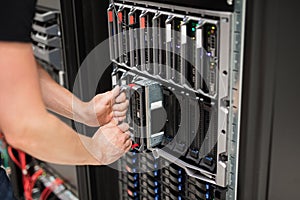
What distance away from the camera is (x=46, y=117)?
1052mm

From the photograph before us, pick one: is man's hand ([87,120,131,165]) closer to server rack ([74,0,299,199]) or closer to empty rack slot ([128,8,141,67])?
empty rack slot ([128,8,141,67])

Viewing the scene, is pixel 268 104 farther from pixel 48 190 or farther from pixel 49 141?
pixel 48 190

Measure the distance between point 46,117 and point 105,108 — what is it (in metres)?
0.38

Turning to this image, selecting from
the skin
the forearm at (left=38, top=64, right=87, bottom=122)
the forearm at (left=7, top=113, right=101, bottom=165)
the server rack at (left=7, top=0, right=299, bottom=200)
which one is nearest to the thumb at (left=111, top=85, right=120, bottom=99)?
the skin

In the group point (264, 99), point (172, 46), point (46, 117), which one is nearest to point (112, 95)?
point (172, 46)

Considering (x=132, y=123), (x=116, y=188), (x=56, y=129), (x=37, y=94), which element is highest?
(x=37, y=94)

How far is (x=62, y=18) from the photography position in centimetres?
152

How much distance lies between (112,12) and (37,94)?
499 millimetres

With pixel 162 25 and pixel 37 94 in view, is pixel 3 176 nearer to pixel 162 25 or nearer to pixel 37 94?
pixel 37 94

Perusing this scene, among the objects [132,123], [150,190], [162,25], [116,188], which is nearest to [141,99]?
[132,123]

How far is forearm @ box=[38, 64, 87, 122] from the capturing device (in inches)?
56.6

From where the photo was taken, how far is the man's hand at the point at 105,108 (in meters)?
1.39

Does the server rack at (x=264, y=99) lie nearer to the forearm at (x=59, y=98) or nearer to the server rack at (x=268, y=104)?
the server rack at (x=268, y=104)

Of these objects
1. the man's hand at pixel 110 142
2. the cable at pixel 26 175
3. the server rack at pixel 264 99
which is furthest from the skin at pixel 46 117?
the cable at pixel 26 175
